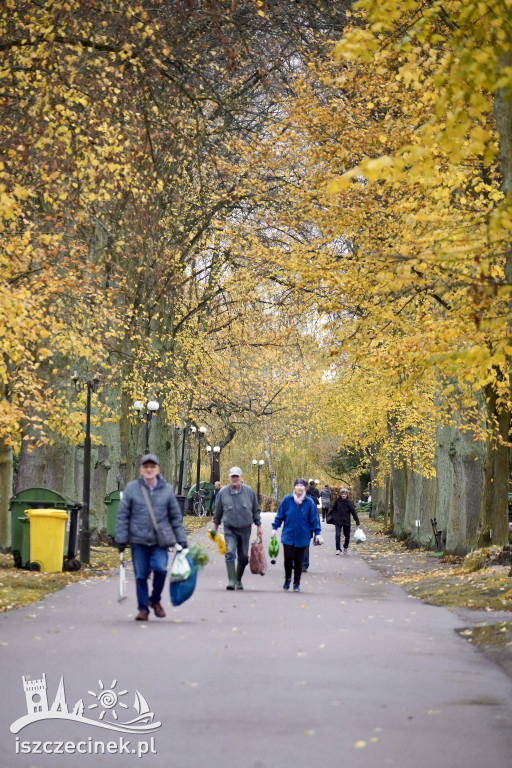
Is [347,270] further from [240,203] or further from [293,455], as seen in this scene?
[293,455]

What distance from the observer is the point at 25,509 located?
68.5ft

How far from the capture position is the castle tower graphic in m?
7.44

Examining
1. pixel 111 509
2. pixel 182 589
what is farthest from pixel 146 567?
pixel 111 509

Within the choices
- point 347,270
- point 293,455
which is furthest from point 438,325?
point 293,455

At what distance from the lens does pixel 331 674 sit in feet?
30.2

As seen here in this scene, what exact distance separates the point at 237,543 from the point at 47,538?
422 cm

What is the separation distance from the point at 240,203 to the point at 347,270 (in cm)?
1149

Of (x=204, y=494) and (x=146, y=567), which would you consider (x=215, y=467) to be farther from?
(x=146, y=567)

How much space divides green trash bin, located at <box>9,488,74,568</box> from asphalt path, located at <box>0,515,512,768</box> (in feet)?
19.5

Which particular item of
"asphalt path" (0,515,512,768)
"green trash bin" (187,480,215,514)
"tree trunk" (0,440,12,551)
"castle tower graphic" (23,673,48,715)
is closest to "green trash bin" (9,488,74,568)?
"tree trunk" (0,440,12,551)

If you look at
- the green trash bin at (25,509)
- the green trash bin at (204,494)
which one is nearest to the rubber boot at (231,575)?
the green trash bin at (25,509)

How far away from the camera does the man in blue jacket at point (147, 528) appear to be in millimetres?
12836

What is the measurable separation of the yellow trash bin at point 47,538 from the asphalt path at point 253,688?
5567mm

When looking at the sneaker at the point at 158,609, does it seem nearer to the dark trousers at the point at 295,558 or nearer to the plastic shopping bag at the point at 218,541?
the plastic shopping bag at the point at 218,541
